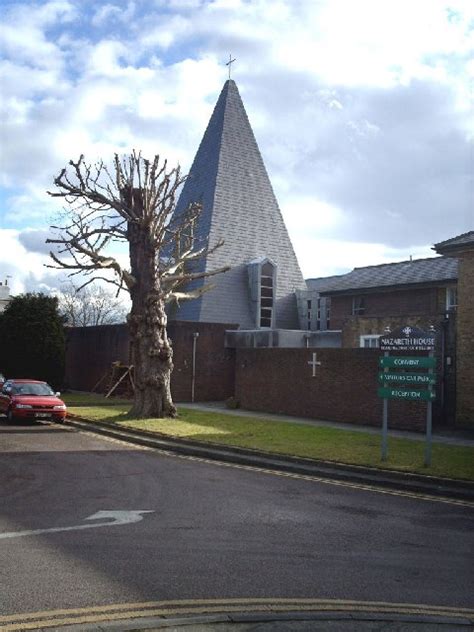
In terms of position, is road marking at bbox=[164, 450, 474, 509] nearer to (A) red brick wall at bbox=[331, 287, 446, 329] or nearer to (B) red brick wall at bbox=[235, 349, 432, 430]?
(B) red brick wall at bbox=[235, 349, 432, 430]

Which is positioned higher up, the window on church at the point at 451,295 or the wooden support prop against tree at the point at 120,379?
the window on church at the point at 451,295

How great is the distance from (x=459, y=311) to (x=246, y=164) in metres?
26.2

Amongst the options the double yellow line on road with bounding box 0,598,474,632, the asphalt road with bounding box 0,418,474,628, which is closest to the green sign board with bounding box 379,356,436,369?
the asphalt road with bounding box 0,418,474,628

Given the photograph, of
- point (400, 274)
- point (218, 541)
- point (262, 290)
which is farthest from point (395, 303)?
point (218, 541)

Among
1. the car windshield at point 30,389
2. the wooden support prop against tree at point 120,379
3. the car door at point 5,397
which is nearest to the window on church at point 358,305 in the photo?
the wooden support prop against tree at point 120,379

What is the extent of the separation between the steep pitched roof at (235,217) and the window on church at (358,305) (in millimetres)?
5668

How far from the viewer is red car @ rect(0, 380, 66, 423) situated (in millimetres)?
21953

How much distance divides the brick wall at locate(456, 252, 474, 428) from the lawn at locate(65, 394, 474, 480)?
3.01 meters

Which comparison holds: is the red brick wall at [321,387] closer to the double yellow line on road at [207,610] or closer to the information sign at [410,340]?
the information sign at [410,340]

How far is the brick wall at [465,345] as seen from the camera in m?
19.7

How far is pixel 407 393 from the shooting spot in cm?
1382

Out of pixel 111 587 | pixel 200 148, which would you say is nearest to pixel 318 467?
pixel 111 587

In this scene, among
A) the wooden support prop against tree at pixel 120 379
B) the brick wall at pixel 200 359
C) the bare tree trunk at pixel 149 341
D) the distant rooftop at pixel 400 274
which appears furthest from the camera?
the wooden support prop against tree at pixel 120 379

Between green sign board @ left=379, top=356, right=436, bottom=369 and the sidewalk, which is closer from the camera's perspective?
green sign board @ left=379, top=356, right=436, bottom=369
